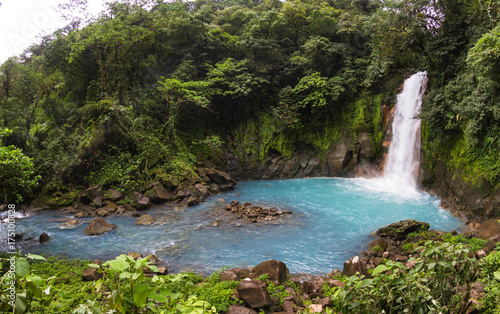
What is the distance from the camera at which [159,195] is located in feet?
41.7

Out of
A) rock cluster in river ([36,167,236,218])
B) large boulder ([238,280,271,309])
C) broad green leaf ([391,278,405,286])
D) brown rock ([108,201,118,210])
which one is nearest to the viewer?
broad green leaf ([391,278,405,286])

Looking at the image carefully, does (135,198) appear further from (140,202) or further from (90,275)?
(90,275)

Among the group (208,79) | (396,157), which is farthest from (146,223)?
(396,157)

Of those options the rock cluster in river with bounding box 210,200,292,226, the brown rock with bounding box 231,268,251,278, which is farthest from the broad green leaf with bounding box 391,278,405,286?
the rock cluster in river with bounding box 210,200,292,226

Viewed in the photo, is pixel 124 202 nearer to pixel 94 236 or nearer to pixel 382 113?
pixel 94 236

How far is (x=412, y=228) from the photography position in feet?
27.5

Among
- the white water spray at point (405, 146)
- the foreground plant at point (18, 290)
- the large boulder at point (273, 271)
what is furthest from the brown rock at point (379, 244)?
the foreground plant at point (18, 290)

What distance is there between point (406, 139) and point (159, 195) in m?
13.0

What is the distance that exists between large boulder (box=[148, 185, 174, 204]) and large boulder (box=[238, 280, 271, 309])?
8.65 metres

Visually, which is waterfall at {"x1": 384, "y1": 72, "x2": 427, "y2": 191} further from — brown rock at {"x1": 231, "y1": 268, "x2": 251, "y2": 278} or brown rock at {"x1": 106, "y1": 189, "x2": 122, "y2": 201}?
brown rock at {"x1": 106, "y1": 189, "x2": 122, "y2": 201}

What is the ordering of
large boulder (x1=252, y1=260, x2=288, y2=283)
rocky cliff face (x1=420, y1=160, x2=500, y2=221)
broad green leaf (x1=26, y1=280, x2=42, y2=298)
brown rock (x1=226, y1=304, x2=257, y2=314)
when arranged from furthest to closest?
rocky cliff face (x1=420, y1=160, x2=500, y2=221), large boulder (x1=252, y1=260, x2=288, y2=283), brown rock (x1=226, y1=304, x2=257, y2=314), broad green leaf (x1=26, y1=280, x2=42, y2=298)

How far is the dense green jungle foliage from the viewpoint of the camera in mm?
10531

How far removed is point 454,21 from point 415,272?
11840 millimetres

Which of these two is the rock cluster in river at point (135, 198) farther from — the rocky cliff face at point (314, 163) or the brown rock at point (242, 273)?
the brown rock at point (242, 273)
